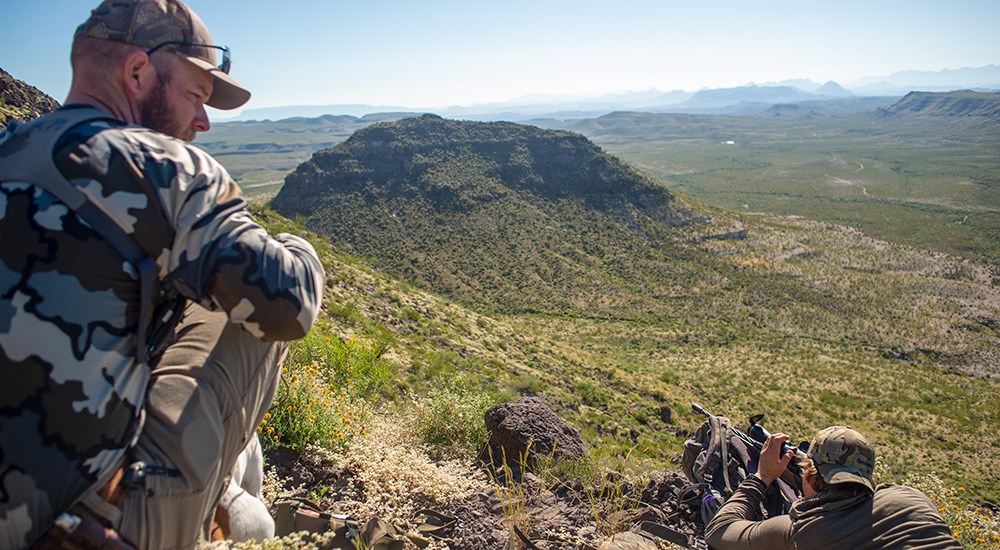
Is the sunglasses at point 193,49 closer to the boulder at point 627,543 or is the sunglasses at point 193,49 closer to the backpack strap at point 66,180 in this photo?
the backpack strap at point 66,180

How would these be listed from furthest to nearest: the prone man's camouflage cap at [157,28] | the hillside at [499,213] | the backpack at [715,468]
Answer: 1. the hillside at [499,213]
2. the backpack at [715,468]
3. the prone man's camouflage cap at [157,28]

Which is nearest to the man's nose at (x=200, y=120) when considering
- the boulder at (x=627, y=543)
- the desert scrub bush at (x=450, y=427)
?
the boulder at (x=627, y=543)

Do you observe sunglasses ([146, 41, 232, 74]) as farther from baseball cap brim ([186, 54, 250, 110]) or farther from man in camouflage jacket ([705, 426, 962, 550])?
man in camouflage jacket ([705, 426, 962, 550])

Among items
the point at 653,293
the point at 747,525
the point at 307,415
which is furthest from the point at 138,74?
the point at 653,293

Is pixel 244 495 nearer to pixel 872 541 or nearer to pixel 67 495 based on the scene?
pixel 67 495

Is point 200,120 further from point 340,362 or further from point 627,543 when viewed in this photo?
point 340,362

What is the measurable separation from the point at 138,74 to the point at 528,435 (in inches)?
159

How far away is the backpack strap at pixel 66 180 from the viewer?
1.48 m

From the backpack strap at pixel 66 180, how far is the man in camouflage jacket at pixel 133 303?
15 millimetres

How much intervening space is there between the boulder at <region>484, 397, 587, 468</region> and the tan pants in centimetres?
313

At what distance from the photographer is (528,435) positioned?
16.5 ft

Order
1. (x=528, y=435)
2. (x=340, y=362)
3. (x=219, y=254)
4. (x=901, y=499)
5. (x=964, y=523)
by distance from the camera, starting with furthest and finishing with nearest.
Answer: (x=340, y=362), (x=528, y=435), (x=964, y=523), (x=901, y=499), (x=219, y=254)

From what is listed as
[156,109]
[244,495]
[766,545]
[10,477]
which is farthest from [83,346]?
[766,545]

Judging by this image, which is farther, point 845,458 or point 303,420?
point 303,420
